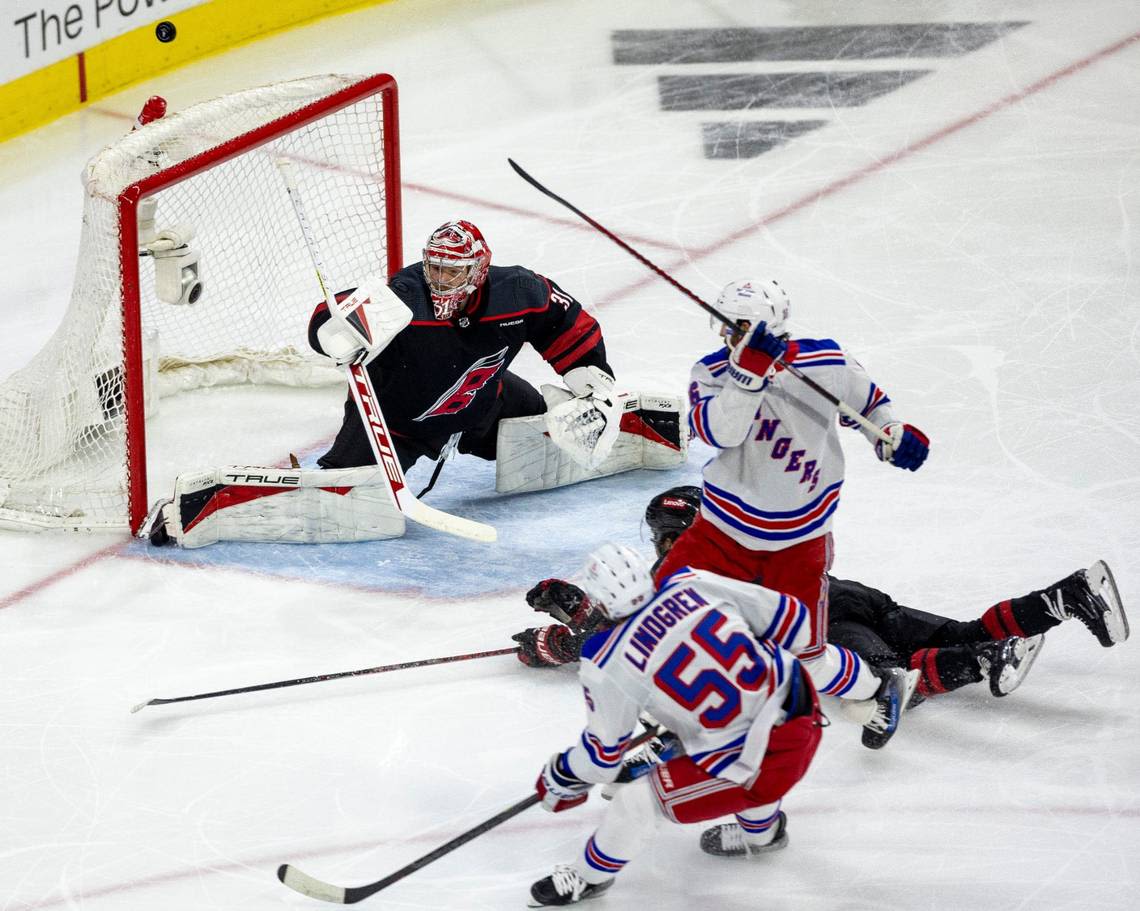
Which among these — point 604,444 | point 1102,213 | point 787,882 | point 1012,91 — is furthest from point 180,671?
point 1012,91

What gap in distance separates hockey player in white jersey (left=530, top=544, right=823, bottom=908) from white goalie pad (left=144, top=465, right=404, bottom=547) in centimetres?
144

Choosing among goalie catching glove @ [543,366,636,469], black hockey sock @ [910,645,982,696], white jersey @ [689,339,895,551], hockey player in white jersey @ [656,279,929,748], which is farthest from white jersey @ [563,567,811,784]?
goalie catching glove @ [543,366,636,469]

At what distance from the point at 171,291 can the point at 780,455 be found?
5.82ft

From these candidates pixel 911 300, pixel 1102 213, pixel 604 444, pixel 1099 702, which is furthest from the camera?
pixel 1102 213

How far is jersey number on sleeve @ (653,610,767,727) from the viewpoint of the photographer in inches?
119

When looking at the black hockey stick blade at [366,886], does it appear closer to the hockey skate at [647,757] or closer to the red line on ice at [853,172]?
the hockey skate at [647,757]

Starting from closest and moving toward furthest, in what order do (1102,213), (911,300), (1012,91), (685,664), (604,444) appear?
1. (685,664)
2. (604,444)
3. (911,300)
4. (1102,213)
5. (1012,91)

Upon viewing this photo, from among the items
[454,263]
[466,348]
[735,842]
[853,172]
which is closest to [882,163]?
[853,172]

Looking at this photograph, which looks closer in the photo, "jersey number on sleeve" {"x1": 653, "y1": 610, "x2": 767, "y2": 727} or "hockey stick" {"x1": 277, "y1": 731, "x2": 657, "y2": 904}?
"jersey number on sleeve" {"x1": 653, "y1": 610, "x2": 767, "y2": 727}

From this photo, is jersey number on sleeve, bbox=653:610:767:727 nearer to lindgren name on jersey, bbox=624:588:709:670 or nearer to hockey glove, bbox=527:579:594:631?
lindgren name on jersey, bbox=624:588:709:670

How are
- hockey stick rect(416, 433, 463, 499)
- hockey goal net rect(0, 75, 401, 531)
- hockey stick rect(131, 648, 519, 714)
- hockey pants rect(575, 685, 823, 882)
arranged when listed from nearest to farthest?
hockey pants rect(575, 685, 823, 882) < hockey stick rect(131, 648, 519, 714) < hockey goal net rect(0, 75, 401, 531) < hockey stick rect(416, 433, 463, 499)

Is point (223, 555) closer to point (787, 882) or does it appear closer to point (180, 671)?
point (180, 671)

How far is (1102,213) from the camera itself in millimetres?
6359

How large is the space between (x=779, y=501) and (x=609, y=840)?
30.6 inches
